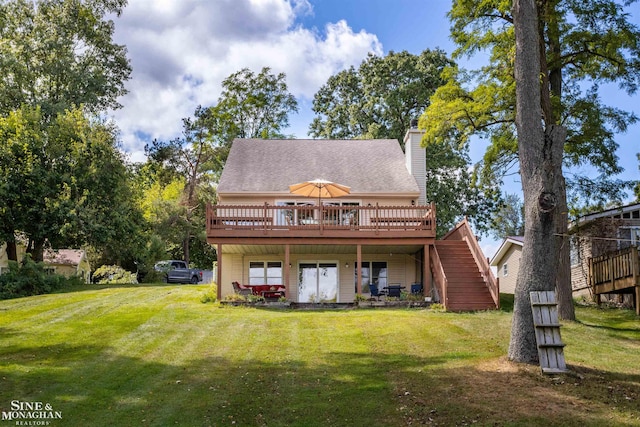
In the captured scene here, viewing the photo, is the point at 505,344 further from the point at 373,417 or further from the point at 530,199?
the point at 373,417

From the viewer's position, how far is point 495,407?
8.84 m

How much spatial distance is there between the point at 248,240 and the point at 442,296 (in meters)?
6.98

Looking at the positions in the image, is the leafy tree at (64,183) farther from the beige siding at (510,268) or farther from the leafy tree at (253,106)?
the beige siding at (510,268)

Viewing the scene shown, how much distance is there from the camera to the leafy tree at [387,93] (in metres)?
36.8

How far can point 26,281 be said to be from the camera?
24.8 m

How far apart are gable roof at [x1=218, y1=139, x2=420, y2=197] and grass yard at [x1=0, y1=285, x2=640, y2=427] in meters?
8.46

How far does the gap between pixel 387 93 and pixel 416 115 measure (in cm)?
223

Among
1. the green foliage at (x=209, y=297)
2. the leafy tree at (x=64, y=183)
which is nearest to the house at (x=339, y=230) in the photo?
the green foliage at (x=209, y=297)

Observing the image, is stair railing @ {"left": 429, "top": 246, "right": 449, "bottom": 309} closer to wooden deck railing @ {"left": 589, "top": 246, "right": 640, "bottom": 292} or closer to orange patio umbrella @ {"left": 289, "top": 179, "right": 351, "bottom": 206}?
orange patio umbrella @ {"left": 289, "top": 179, "right": 351, "bottom": 206}

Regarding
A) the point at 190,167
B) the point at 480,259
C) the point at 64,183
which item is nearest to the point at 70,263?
the point at 64,183

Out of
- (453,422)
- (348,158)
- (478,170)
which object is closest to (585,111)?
(478,170)

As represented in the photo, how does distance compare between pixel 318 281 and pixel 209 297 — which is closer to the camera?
pixel 209 297

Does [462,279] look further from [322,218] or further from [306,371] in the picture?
[306,371]

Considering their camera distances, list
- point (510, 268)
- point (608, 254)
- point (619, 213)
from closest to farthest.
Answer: point (608, 254), point (619, 213), point (510, 268)
